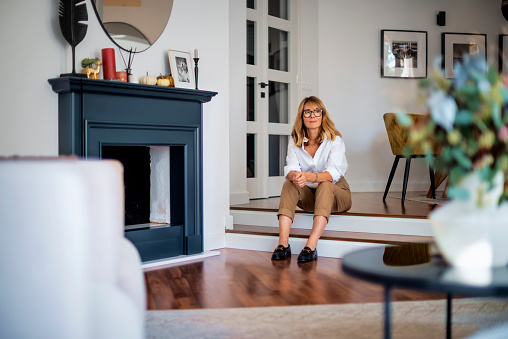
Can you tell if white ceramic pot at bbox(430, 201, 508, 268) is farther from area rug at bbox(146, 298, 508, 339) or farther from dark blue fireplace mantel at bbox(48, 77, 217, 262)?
dark blue fireplace mantel at bbox(48, 77, 217, 262)

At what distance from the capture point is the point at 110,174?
4.64ft

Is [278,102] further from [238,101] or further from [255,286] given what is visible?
[255,286]

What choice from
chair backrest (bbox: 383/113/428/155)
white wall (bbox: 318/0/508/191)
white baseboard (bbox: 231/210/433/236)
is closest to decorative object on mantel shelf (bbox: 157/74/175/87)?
white baseboard (bbox: 231/210/433/236)

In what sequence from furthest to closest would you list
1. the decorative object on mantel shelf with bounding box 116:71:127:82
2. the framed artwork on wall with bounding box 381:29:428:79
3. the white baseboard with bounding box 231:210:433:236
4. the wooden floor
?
1. the framed artwork on wall with bounding box 381:29:428:79
2. the wooden floor
3. the white baseboard with bounding box 231:210:433:236
4. the decorative object on mantel shelf with bounding box 116:71:127:82

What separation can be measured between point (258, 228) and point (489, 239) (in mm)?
2989

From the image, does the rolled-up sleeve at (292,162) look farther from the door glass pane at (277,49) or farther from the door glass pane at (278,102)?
the door glass pane at (277,49)

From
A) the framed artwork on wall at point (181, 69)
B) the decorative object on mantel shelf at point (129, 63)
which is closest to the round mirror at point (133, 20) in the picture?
the decorative object on mantel shelf at point (129, 63)

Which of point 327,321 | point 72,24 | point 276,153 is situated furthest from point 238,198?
point 327,321

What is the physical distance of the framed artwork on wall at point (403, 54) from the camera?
6.41 m

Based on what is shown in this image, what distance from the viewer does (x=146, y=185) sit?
152 inches

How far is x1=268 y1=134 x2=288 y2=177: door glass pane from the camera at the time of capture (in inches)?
225

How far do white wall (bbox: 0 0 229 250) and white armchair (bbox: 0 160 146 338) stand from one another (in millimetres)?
1809

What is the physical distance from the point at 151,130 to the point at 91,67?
538mm

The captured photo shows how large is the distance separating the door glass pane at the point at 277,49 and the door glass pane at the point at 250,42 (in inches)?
9.8
